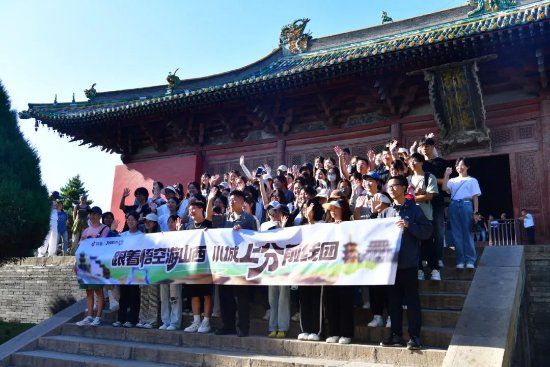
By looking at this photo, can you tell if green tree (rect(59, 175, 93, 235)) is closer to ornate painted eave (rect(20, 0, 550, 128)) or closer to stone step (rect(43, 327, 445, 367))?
ornate painted eave (rect(20, 0, 550, 128))

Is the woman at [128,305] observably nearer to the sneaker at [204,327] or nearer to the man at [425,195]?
the sneaker at [204,327]

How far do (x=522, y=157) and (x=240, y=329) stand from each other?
6.81 metres

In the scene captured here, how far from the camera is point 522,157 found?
9.39 m

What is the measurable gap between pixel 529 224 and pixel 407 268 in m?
5.57

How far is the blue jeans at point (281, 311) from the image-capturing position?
5.44 meters

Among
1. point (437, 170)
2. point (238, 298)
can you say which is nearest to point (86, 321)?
point (238, 298)

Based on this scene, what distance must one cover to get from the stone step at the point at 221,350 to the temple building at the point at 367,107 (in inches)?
232

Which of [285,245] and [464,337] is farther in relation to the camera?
[285,245]

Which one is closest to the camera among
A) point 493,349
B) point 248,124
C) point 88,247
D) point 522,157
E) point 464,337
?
point 493,349

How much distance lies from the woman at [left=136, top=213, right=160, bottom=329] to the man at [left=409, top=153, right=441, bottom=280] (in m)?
3.59

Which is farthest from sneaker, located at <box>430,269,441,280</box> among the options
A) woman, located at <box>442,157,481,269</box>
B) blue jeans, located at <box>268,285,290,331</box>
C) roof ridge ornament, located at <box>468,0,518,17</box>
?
roof ridge ornament, located at <box>468,0,518,17</box>

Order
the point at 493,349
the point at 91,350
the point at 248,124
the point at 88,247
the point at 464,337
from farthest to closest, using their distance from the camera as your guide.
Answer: the point at 248,124 → the point at 88,247 → the point at 91,350 → the point at 464,337 → the point at 493,349

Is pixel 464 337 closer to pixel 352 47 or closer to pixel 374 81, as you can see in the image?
pixel 374 81

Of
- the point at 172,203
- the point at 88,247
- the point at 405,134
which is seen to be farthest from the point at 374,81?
the point at 88,247
